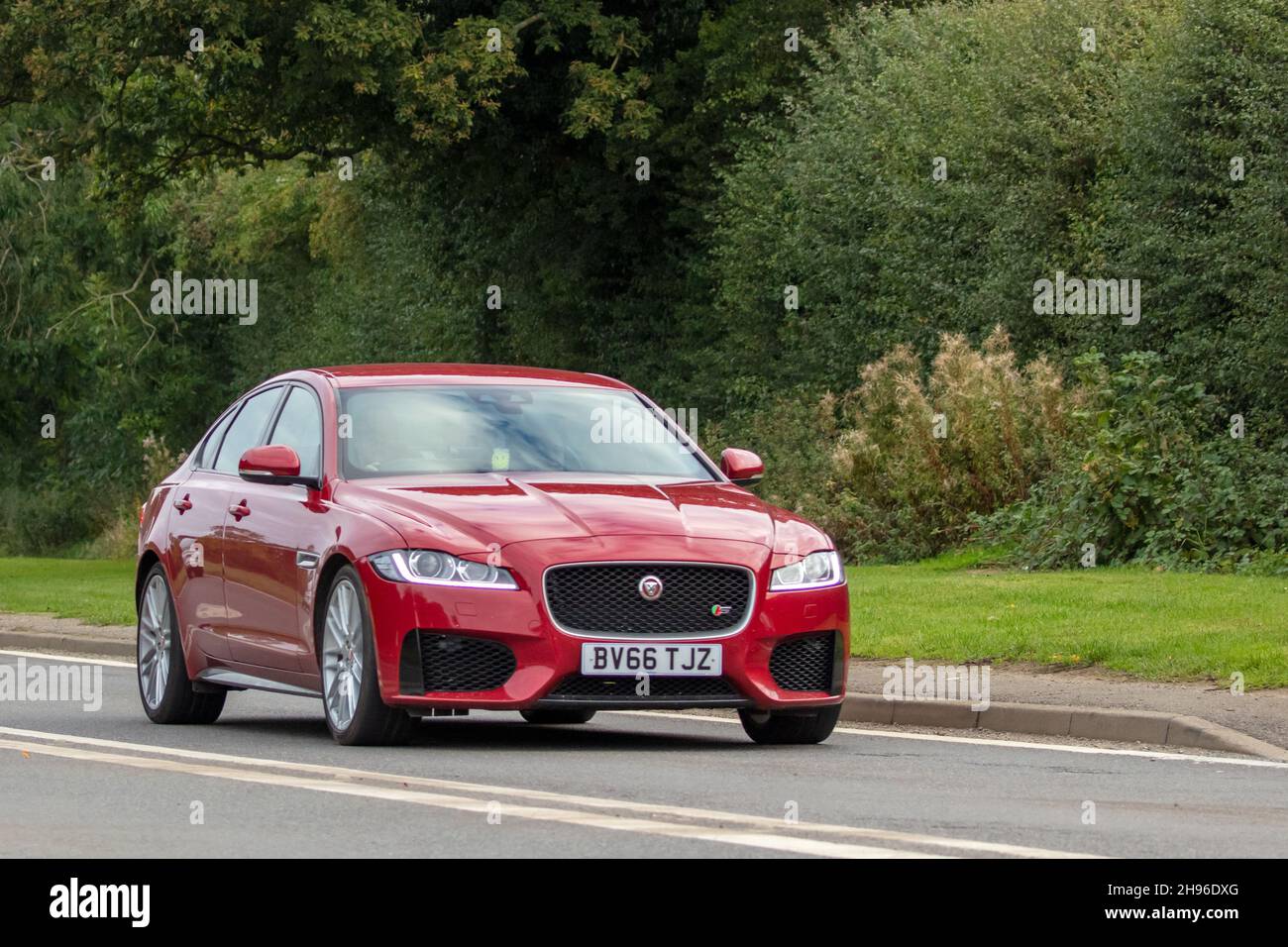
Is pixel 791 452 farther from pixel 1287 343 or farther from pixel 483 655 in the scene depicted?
pixel 483 655

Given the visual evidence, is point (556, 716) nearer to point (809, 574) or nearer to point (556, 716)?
point (556, 716)

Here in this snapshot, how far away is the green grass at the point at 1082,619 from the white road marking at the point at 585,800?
18.9 feet

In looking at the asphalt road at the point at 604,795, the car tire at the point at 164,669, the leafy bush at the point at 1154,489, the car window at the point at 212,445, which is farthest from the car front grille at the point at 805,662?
the leafy bush at the point at 1154,489

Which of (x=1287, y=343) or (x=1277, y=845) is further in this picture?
(x=1287, y=343)

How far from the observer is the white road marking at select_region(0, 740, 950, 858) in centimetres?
803

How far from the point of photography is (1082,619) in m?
17.3

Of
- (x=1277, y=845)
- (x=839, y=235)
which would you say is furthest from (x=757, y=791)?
(x=839, y=235)

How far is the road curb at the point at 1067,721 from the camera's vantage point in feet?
40.6

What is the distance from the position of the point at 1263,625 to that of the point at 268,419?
6.72 metres

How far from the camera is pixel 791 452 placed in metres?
Answer: 32.9

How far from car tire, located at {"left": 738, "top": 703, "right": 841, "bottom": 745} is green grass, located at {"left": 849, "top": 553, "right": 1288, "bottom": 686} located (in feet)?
10.1
